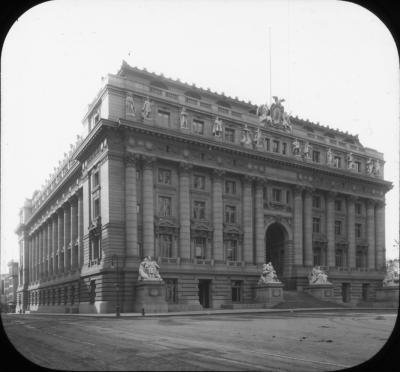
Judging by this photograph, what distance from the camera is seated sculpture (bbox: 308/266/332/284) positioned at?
49.6m

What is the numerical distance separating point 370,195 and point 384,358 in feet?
178

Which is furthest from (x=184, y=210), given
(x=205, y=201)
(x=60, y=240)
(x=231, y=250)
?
(x=60, y=240)

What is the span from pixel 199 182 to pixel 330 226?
16.9 m

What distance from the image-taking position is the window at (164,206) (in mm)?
44125

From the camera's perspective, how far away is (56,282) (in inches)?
2272

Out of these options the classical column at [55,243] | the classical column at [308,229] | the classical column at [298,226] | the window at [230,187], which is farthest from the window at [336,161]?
the classical column at [55,243]

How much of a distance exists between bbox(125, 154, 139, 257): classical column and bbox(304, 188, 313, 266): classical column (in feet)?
64.5

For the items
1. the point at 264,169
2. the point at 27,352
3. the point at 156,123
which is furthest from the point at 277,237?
the point at 27,352

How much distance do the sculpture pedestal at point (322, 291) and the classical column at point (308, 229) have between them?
11.7 ft

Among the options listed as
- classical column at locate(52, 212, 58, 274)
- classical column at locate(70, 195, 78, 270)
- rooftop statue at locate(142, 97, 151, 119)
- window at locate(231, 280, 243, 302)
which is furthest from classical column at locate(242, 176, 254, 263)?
classical column at locate(52, 212, 58, 274)

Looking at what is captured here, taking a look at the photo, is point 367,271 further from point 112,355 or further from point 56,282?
point 112,355

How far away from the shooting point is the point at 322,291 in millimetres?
48938

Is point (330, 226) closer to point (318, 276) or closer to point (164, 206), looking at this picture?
point (318, 276)

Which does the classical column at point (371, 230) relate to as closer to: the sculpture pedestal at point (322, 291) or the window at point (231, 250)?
A: the sculpture pedestal at point (322, 291)
